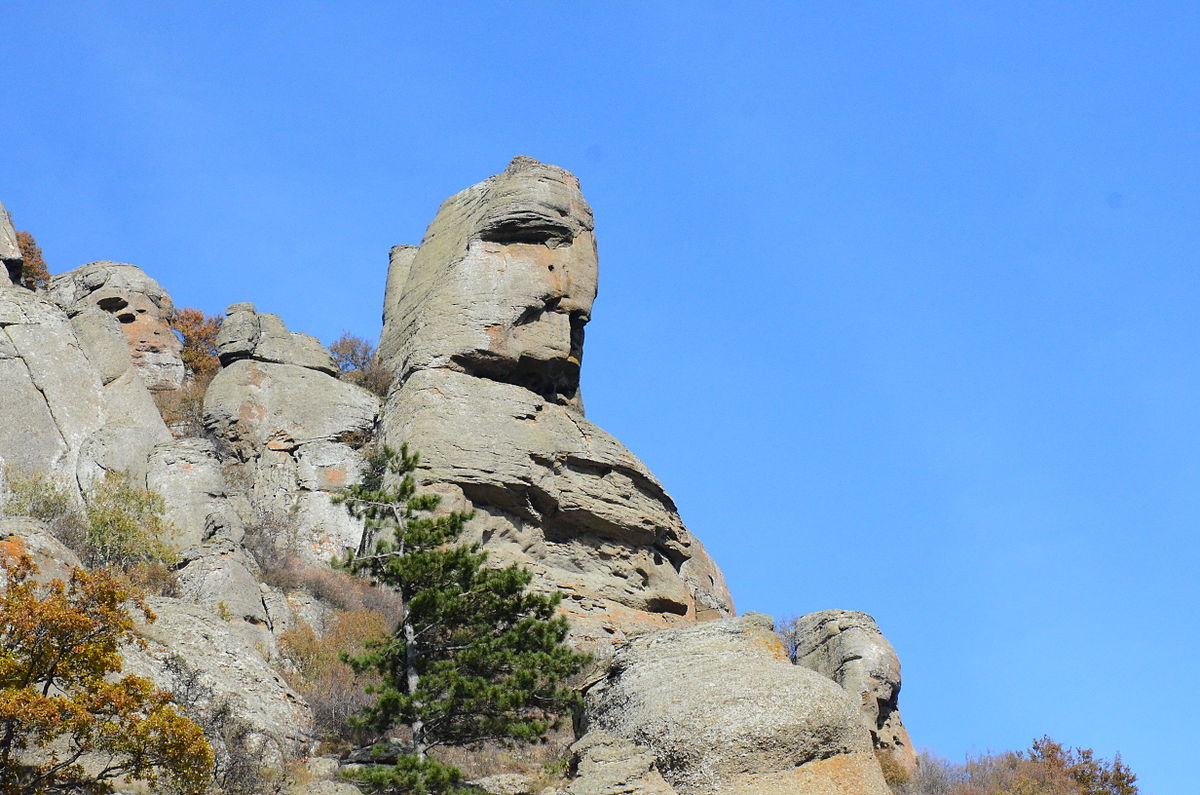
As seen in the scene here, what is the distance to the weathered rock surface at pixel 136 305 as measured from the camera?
144 ft

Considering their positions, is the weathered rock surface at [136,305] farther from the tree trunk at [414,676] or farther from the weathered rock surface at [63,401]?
the tree trunk at [414,676]

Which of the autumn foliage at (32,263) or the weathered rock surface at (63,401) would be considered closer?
the weathered rock surface at (63,401)

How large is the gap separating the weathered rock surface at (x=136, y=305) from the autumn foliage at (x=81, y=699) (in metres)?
26.0

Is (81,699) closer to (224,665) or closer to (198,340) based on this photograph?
(224,665)

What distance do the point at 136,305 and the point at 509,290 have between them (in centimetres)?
1337

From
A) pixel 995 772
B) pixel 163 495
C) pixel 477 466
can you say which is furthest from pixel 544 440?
pixel 995 772

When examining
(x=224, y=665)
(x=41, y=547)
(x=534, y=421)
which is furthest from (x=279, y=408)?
(x=224, y=665)

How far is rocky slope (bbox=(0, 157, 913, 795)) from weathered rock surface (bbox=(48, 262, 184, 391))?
70 mm

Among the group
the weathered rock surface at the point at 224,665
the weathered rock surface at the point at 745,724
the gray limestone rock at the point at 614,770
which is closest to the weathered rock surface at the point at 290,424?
the weathered rock surface at the point at 224,665

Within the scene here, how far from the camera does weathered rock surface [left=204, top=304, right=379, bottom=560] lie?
120ft

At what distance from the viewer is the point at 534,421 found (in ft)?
119

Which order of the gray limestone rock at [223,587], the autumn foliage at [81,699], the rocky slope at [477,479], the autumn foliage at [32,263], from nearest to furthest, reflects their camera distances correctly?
the autumn foliage at [81,699], the rocky slope at [477,479], the gray limestone rock at [223,587], the autumn foliage at [32,263]

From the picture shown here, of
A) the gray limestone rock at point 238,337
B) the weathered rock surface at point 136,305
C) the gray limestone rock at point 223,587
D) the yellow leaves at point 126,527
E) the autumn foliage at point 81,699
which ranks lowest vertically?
the autumn foliage at point 81,699

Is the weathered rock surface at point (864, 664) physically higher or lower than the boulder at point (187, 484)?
lower
